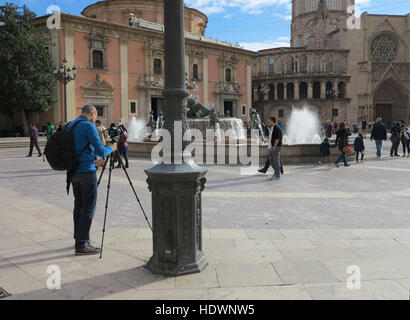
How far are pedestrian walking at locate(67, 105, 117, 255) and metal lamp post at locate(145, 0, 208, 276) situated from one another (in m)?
0.94

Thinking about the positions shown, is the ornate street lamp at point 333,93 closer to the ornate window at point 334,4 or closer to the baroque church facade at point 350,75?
the baroque church facade at point 350,75

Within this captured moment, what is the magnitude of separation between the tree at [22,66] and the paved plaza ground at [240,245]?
1957 cm

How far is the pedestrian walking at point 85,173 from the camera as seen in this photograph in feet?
14.3

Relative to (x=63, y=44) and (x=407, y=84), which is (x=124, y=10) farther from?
(x=407, y=84)

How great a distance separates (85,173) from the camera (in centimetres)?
439

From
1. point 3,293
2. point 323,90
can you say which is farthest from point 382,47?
point 3,293

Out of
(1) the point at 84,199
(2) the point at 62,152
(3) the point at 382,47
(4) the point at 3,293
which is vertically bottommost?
(4) the point at 3,293

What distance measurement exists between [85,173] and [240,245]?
2.10 meters

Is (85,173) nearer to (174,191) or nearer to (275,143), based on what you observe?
(174,191)

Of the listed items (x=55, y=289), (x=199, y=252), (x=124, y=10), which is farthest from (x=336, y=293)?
(x=124, y=10)

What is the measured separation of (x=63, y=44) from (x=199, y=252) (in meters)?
27.8

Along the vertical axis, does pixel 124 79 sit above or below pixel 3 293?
above

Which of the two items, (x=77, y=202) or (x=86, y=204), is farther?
(x=77, y=202)

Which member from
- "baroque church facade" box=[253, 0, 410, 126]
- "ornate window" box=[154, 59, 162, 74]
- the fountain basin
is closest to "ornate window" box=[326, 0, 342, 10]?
"baroque church facade" box=[253, 0, 410, 126]
